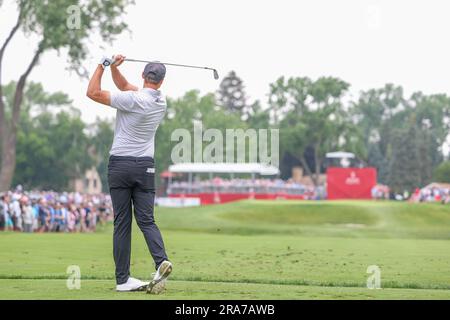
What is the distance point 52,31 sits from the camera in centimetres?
6244

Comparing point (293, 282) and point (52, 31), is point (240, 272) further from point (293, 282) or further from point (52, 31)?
point (52, 31)

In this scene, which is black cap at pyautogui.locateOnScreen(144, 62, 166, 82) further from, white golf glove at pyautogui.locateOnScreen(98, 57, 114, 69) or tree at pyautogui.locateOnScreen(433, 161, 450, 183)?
tree at pyautogui.locateOnScreen(433, 161, 450, 183)

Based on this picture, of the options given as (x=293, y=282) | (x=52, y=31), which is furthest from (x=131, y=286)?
(x=52, y=31)

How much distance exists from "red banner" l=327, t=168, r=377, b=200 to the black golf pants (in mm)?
69392

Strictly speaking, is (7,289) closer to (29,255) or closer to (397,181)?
(29,255)

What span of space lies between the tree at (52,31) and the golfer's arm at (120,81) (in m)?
50.1

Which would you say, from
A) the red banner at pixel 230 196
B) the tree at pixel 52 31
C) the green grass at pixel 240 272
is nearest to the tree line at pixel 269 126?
the red banner at pixel 230 196

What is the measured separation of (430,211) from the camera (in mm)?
50156

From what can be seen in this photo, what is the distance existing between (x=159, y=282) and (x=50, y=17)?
54121mm

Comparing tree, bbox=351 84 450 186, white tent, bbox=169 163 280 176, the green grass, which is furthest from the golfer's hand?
tree, bbox=351 84 450 186

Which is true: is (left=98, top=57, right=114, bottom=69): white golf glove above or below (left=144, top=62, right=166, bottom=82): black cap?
above

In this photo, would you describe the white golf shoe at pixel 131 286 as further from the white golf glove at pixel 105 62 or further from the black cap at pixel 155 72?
the white golf glove at pixel 105 62

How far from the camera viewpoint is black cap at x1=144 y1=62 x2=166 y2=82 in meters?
11.1

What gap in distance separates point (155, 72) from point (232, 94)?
16275cm
